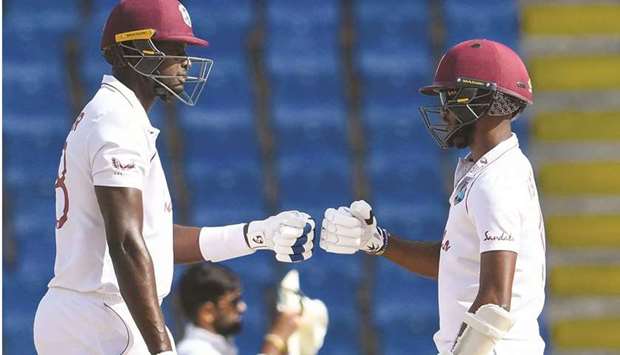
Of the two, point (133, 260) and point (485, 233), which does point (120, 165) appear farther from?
point (485, 233)

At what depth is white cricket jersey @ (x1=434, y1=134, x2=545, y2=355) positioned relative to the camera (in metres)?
3.54

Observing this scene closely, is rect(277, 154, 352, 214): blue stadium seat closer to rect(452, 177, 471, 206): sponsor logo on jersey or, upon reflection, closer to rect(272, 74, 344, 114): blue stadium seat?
rect(272, 74, 344, 114): blue stadium seat

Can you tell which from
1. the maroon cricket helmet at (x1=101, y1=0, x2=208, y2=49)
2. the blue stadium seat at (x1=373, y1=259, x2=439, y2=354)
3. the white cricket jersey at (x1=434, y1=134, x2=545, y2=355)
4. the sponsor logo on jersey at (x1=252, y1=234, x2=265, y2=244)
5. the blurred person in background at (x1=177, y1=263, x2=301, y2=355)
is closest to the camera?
the white cricket jersey at (x1=434, y1=134, x2=545, y2=355)

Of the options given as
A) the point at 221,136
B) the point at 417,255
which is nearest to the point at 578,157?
the point at 221,136

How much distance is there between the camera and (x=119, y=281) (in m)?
3.33

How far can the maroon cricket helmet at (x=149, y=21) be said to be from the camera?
3639 millimetres

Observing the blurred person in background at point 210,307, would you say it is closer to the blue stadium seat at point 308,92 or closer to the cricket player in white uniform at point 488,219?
the cricket player in white uniform at point 488,219

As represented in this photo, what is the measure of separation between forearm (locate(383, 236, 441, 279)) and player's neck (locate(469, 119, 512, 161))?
0.43 meters

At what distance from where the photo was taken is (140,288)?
331 cm

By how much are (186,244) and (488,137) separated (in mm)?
909

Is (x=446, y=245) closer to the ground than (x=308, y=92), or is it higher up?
higher up

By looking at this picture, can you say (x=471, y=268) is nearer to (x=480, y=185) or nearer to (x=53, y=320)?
(x=480, y=185)

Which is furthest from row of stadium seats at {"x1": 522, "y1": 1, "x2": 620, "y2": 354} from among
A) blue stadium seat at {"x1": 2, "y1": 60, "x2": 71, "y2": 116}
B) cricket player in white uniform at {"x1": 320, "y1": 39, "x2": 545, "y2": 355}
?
cricket player in white uniform at {"x1": 320, "y1": 39, "x2": 545, "y2": 355}

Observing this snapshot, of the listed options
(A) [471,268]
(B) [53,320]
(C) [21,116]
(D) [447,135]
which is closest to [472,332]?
(A) [471,268]
